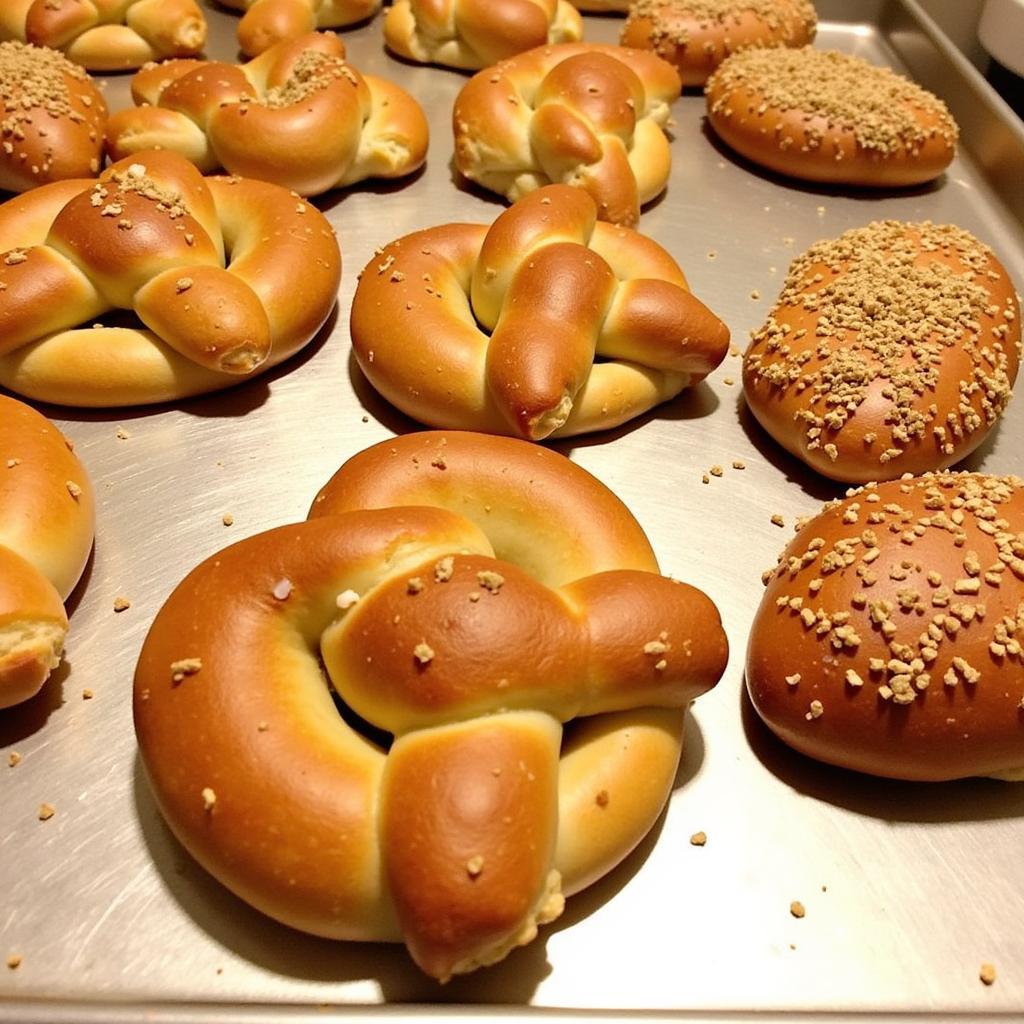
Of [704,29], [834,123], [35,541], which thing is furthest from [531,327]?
[704,29]

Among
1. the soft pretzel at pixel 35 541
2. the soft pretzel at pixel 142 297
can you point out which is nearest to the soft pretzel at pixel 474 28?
the soft pretzel at pixel 142 297

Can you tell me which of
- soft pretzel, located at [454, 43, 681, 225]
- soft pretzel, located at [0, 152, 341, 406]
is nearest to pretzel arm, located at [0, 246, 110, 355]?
soft pretzel, located at [0, 152, 341, 406]

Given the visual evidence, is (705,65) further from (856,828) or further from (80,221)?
(856,828)

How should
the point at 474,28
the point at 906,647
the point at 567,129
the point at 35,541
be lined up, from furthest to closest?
the point at 474,28 → the point at 567,129 → the point at 35,541 → the point at 906,647

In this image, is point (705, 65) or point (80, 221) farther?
point (705, 65)

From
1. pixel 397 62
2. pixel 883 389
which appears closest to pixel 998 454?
pixel 883 389

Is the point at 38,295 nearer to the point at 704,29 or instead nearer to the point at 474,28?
the point at 474,28
